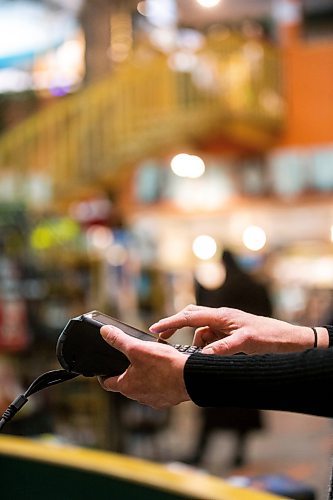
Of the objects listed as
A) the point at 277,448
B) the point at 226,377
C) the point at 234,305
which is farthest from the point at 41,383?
the point at 277,448

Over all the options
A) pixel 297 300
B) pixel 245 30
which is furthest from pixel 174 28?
pixel 297 300

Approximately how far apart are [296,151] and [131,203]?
120 inches

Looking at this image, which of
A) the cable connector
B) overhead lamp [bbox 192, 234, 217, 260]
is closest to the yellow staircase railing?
overhead lamp [bbox 192, 234, 217, 260]

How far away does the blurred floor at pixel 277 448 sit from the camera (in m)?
7.34

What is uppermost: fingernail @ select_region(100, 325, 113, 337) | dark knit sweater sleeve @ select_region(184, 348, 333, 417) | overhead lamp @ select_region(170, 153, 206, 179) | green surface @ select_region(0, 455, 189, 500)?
overhead lamp @ select_region(170, 153, 206, 179)

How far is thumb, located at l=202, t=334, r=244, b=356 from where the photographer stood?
71.7 inches

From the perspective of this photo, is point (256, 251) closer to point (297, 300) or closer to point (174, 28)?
point (297, 300)

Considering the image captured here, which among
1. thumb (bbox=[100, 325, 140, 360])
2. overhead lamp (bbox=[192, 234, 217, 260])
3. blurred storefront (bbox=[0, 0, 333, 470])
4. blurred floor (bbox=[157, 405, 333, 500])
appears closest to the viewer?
thumb (bbox=[100, 325, 140, 360])

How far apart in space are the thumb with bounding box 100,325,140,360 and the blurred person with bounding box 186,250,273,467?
5211mm

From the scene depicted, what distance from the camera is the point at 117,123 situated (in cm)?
1205

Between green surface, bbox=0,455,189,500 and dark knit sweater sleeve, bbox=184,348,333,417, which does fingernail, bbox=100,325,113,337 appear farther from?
green surface, bbox=0,455,189,500

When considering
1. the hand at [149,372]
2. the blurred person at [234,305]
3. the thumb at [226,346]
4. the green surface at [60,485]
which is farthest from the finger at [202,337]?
the blurred person at [234,305]

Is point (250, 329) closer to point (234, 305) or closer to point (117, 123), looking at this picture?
point (234, 305)

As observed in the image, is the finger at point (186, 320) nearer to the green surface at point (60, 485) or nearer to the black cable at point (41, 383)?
the black cable at point (41, 383)
